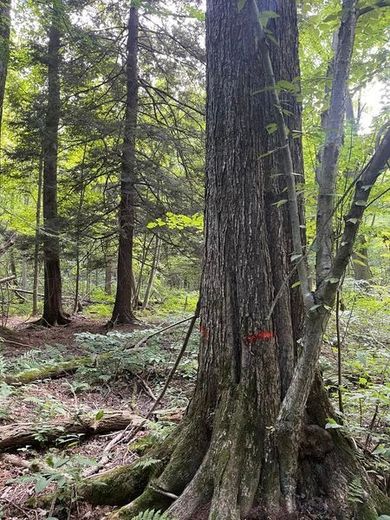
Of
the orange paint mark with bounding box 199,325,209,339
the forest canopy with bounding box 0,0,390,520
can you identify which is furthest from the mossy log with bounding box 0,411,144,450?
the orange paint mark with bounding box 199,325,209,339

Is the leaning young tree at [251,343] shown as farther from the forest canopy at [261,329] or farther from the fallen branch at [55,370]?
the fallen branch at [55,370]

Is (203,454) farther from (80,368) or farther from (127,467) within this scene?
(80,368)

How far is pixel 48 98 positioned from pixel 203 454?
933 cm

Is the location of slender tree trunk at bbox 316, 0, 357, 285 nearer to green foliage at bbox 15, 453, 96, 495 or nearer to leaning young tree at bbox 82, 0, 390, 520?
leaning young tree at bbox 82, 0, 390, 520

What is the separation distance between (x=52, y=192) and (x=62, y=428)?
783cm

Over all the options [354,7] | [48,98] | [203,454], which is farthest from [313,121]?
[48,98]

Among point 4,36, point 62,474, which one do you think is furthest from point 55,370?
point 4,36

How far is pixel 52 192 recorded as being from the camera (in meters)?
9.90

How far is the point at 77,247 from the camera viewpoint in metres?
9.09

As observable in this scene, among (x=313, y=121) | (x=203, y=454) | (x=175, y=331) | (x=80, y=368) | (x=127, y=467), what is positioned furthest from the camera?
(x=175, y=331)

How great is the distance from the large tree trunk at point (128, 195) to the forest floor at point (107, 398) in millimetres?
1722

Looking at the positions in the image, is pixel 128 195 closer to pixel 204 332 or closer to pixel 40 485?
pixel 204 332

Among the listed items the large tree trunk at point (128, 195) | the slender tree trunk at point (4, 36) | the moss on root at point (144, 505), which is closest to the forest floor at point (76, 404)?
the moss on root at point (144, 505)

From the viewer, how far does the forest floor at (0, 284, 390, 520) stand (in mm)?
2381
